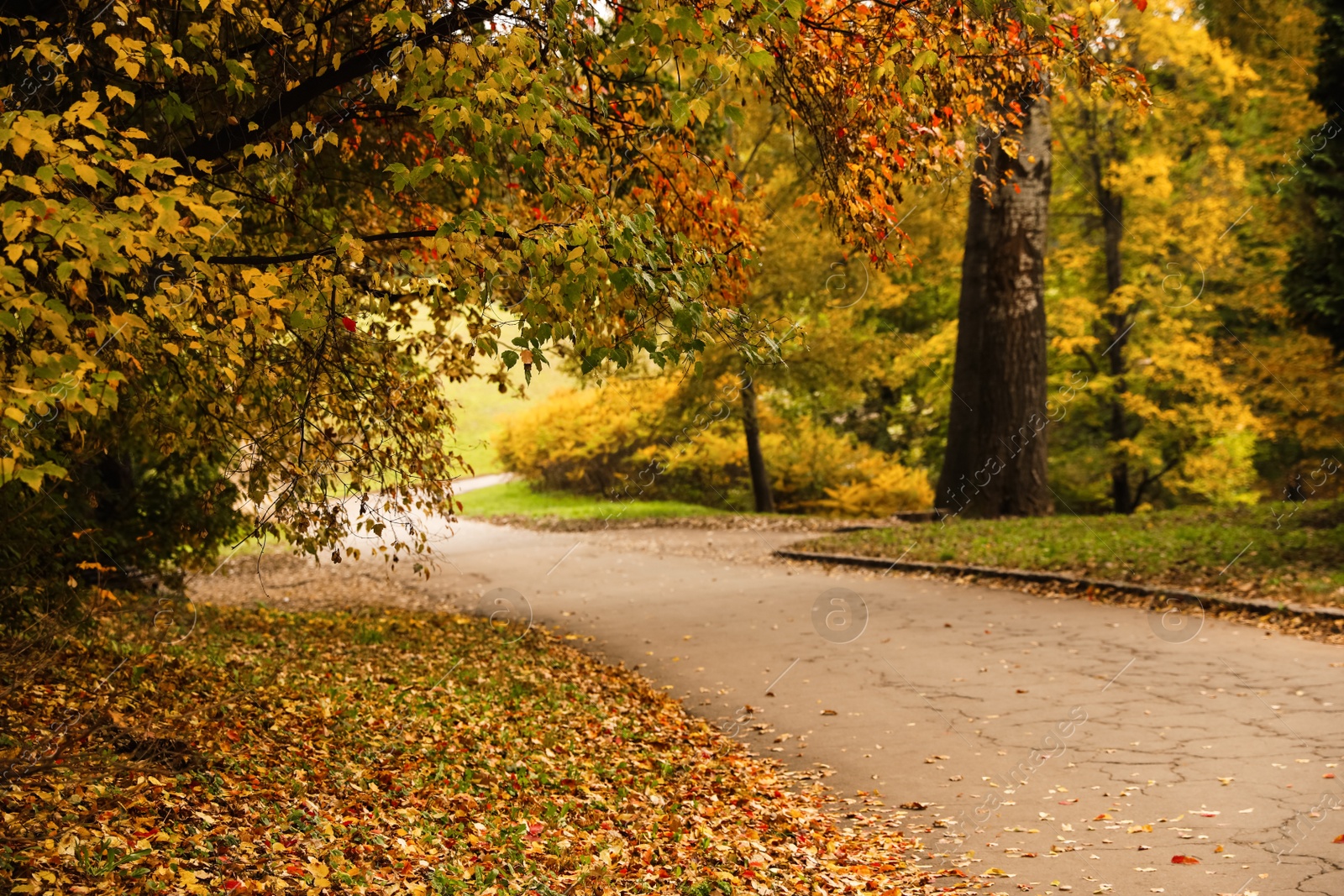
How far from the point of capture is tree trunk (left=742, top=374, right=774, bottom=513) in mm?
23516

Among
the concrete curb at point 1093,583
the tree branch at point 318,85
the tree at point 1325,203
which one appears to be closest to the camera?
the tree branch at point 318,85

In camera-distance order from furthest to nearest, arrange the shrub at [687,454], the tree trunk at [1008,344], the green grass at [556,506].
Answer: the green grass at [556,506], the shrub at [687,454], the tree trunk at [1008,344]

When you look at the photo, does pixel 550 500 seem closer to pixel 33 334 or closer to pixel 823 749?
pixel 823 749

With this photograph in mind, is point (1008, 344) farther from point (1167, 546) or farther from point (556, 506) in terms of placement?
point (556, 506)

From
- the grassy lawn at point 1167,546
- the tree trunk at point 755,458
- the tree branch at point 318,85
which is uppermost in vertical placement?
the tree branch at point 318,85

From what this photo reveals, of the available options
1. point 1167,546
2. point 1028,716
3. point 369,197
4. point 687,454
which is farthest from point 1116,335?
point 369,197

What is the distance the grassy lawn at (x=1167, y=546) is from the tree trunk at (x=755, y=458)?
7.35 m

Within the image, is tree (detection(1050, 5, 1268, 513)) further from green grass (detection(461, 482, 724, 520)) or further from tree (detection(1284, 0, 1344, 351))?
green grass (detection(461, 482, 724, 520))

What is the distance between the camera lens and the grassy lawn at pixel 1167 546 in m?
10.6

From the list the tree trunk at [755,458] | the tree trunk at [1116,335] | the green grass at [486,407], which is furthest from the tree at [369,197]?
the green grass at [486,407]

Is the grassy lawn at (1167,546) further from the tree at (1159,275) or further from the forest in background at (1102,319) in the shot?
the tree at (1159,275)

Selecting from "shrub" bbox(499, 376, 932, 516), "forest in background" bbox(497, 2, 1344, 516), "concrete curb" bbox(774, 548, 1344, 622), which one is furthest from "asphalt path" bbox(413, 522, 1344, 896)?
"shrub" bbox(499, 376, 932, 516)

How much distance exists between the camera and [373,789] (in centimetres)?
546

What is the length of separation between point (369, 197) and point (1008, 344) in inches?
446
